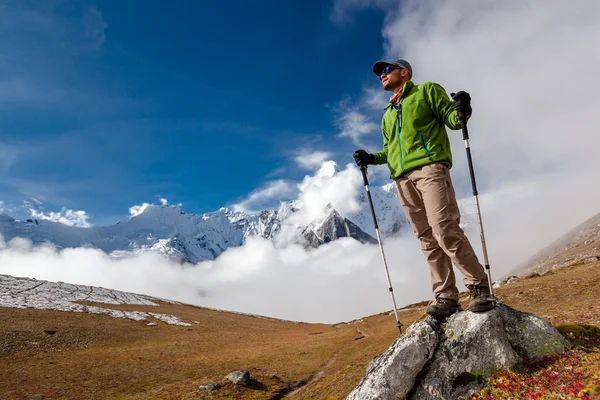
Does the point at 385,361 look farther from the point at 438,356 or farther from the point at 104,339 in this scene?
the point at 104,339

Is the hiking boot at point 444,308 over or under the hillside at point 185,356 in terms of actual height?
over

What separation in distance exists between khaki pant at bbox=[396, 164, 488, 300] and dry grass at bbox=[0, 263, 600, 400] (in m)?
5.69

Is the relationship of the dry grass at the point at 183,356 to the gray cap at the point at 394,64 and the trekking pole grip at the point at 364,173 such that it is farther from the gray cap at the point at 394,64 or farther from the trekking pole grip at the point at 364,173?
the gray cap at the point at 394,64

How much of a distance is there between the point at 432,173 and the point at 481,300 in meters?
3.12

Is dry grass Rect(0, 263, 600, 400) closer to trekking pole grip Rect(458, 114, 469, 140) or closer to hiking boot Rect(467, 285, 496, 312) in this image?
hiking boot Rect(467, 285, 496, 312)

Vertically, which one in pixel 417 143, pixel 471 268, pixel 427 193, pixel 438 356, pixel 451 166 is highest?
pixel 417 143

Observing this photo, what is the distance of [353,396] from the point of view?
8.09 meters

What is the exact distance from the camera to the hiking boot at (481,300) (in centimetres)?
767

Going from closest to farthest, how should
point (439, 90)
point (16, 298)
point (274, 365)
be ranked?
point (439, 90), point (274, 365), point (16, 298)

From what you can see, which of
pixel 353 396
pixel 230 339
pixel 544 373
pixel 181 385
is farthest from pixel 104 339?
pixel 544 373

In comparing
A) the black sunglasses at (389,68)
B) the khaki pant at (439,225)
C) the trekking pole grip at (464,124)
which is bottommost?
the khaki pant at (439,225)

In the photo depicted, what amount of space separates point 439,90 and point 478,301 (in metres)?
5.13

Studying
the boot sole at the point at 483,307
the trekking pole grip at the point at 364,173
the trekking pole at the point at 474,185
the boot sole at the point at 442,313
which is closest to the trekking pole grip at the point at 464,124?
the trekking pole at the point at 474,185

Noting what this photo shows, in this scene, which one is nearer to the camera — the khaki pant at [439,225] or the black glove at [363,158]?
the khaki pant at [439,225]
